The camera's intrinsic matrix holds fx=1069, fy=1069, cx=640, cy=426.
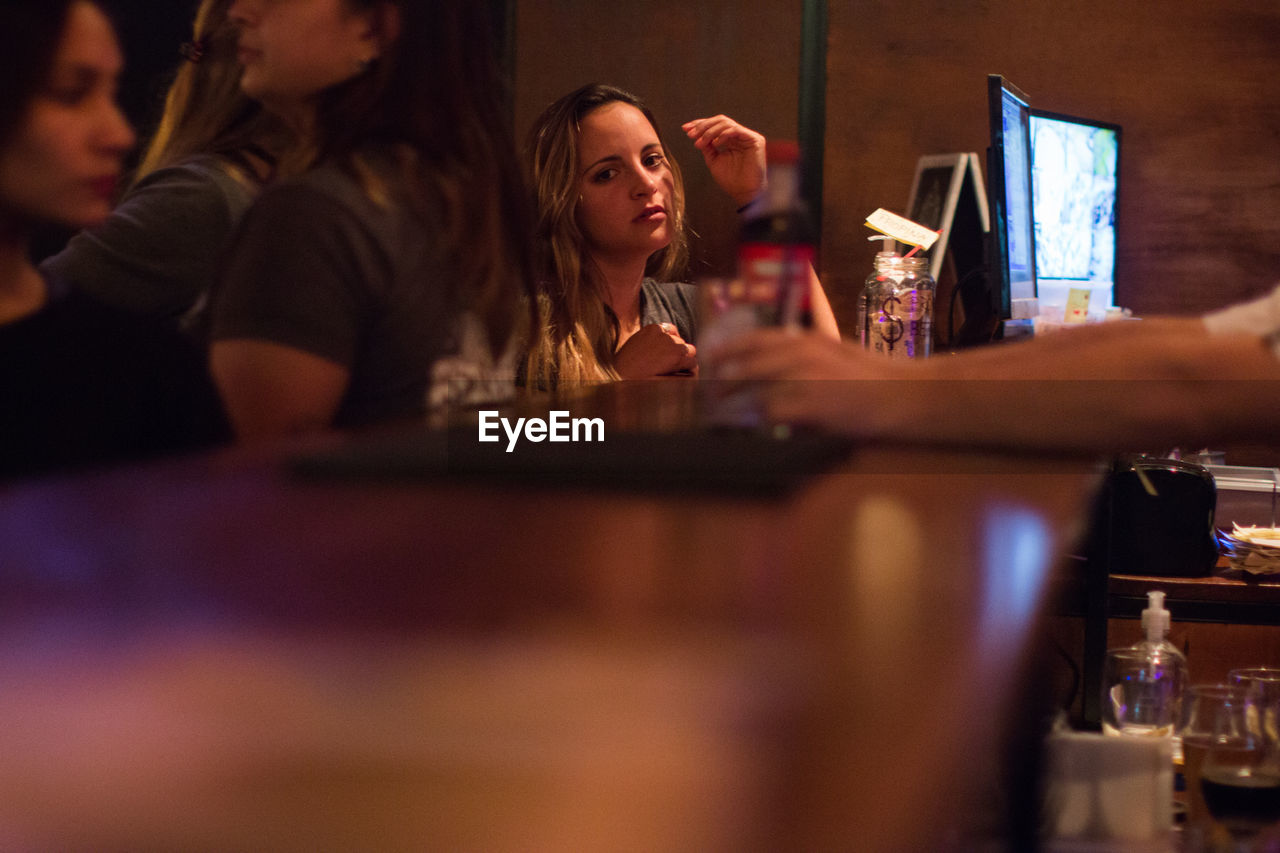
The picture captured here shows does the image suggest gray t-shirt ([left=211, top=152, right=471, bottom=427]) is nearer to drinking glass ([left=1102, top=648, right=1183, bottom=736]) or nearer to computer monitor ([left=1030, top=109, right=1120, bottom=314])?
drinking glass ([left=1102, top=648, right=1183, bottom=736])

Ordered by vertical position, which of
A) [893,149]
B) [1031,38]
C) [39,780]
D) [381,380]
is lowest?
[39,780]

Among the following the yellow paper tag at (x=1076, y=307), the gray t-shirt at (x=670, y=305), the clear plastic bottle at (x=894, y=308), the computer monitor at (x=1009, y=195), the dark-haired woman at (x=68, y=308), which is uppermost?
the computer monitor at (x=1009, y=195)

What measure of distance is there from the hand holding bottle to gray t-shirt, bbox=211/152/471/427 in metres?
0.51

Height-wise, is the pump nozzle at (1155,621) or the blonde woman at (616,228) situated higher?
the blonde woman at (616,228)

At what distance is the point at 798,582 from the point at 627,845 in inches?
7.8

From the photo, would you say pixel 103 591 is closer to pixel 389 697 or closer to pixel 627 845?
pixel 389 697

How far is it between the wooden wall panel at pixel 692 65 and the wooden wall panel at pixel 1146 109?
459mm

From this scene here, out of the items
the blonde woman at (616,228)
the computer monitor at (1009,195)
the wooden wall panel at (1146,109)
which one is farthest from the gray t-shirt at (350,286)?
the computer monitor at (1009,195)

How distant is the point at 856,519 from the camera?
0.53 metres

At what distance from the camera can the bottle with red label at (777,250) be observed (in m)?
0.69

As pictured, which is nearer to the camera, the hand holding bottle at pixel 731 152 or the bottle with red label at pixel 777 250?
the bottle with red label at pixel 777 250

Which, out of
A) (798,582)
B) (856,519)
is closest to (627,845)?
(798,582)

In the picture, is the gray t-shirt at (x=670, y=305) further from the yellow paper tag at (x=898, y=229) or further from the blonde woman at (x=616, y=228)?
the yellow paper tag at (x=898, y=229)

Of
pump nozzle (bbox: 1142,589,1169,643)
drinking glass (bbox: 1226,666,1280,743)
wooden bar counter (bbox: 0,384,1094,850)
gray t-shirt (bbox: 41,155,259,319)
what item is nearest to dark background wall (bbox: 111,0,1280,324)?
pump nozzle (bbox: 1142,589,1169,643)
